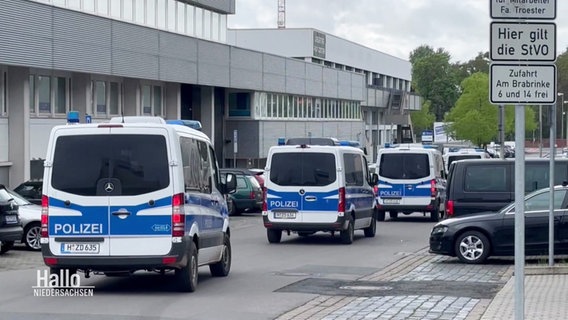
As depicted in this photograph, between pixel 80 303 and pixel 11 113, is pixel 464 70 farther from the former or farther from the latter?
pixel 80 303

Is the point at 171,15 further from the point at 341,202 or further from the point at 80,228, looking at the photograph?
the point at 80,228

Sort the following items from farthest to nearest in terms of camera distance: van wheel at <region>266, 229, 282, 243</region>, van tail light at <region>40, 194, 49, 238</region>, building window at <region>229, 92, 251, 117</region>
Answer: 1. building window at <region>229, 92, 251, 117</region>
2. van wheel at <region>266, 229, 282, 243</region>
3. van tail light at <region>40, 194, 49, 238</region>

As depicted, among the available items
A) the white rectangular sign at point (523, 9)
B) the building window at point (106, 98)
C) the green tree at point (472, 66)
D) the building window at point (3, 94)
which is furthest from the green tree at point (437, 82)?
the white rectangular sign at point (523, 9)

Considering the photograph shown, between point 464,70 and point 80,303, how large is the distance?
6009 inches

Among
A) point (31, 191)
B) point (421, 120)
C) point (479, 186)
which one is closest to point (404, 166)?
point (479, 186)

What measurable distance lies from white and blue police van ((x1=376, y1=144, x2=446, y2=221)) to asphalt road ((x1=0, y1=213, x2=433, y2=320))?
726 centimetres

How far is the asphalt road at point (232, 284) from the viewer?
43.3 ft

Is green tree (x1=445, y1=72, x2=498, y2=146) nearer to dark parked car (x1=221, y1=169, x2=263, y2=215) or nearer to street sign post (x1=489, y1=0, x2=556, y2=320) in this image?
dark parked car (x1=221, y1=169, x2=263, y2=215)

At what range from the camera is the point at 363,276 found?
18234 millimetres

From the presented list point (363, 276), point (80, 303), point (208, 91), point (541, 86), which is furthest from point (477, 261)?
point (208, 91)

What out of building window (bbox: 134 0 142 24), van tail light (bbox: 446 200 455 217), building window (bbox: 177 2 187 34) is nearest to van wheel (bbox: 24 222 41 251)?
van tail light (bbox: 446 200 455 217)

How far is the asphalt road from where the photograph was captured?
519 inches

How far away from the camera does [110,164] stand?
48.1 feet

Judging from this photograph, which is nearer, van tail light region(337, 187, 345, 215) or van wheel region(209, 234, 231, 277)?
van wheel region(209, 234, 231, 277)
